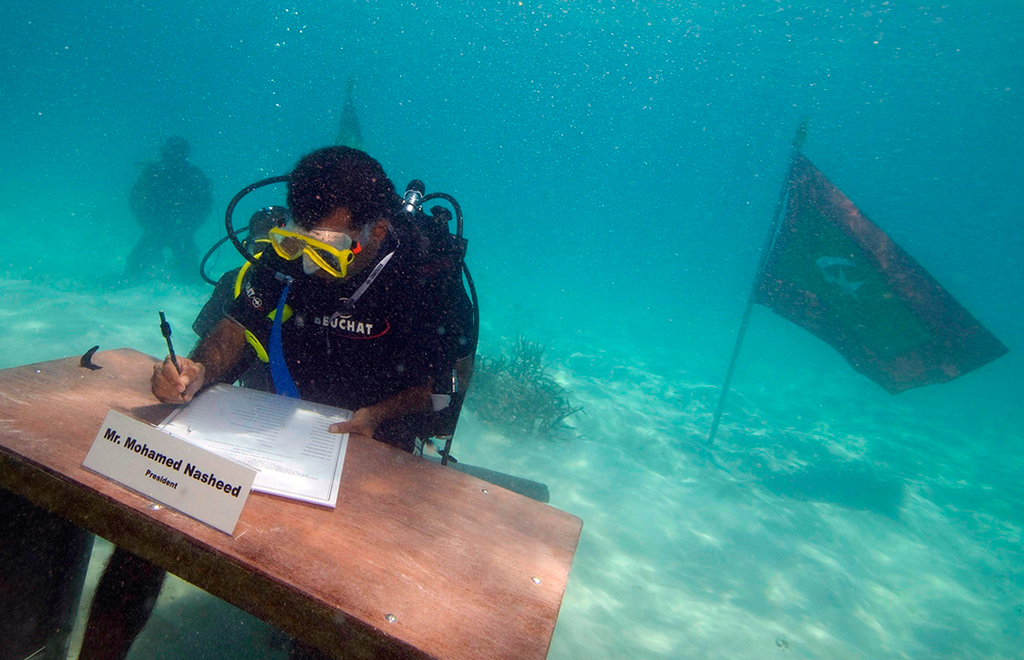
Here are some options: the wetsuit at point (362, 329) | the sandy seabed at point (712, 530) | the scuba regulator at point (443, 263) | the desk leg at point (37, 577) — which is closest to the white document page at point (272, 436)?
the wetsuit at point (362, 329)

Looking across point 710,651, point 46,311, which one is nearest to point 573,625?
point 710,651

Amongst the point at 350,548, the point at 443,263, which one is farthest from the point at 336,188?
the point at 350,548

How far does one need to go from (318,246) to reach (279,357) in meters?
0.77

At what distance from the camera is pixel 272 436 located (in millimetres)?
1810

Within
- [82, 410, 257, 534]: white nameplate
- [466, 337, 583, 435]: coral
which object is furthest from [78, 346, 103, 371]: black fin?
[466, 337, 583, 435]: coral

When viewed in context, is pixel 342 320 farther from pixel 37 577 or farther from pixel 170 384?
pixel 37 577

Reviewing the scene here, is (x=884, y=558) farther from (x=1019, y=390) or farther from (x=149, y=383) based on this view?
(x=1019, y=390)

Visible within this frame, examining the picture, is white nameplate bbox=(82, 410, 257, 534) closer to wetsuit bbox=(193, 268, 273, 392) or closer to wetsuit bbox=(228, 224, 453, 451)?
wetsuit bbox=(228, 224, 453, 451)

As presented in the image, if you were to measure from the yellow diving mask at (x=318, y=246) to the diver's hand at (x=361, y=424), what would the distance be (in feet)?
2.30

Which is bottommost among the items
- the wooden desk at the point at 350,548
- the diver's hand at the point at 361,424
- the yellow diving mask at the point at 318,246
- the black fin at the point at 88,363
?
the wooden desk at the point at 350,548

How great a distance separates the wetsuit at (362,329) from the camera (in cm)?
241

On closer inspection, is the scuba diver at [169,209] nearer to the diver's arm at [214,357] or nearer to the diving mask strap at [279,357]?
the diver's arm at [214,357]

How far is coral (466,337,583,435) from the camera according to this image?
9016 mm

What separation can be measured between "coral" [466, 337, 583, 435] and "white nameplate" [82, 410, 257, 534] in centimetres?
767
